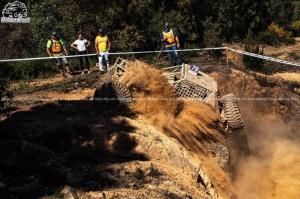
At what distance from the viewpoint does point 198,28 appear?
26.8 meters

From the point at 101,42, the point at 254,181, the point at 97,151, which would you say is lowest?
the point at 254,181

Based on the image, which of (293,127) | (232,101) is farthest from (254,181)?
(293,127)

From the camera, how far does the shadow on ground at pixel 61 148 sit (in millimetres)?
7348

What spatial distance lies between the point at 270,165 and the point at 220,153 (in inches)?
71.1

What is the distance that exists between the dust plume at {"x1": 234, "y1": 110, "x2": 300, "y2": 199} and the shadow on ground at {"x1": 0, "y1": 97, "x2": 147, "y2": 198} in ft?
10.9

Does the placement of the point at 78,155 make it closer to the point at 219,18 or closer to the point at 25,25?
the point at 25,25

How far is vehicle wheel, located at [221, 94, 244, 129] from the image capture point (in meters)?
12.3

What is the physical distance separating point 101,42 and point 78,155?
22.3ft

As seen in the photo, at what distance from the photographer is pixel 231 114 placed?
12.3m

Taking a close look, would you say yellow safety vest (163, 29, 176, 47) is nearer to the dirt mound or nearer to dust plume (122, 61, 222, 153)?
the dirt mound

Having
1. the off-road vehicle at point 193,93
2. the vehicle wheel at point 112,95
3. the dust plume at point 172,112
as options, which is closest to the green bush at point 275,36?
the off-road vehicle at point 193,93

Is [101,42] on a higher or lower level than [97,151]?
higher

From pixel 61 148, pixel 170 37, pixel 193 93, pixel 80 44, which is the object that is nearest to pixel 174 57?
pixel 170 37

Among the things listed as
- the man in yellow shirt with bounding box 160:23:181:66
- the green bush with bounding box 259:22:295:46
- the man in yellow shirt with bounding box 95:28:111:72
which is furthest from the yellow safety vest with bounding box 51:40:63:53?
the green bush with bounding box 259:22:295:46
